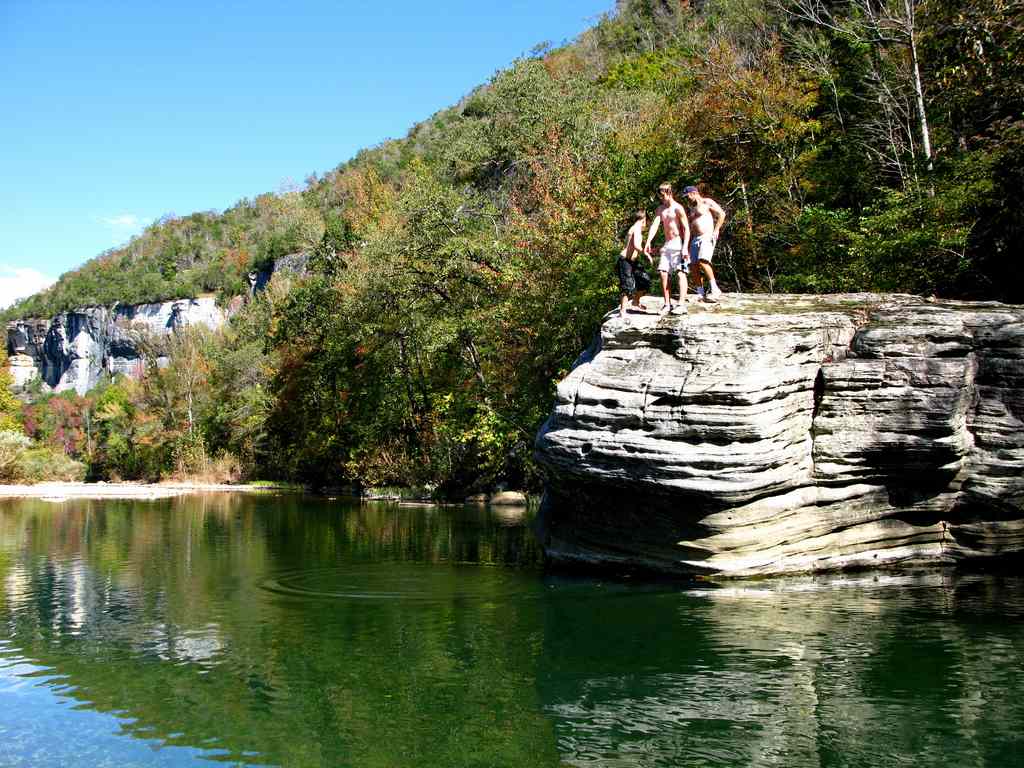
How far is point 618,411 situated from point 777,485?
252 cm

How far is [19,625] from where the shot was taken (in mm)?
11227

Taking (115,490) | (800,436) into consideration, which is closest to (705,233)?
(800,436)

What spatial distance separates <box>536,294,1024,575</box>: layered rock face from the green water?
0.75 metres

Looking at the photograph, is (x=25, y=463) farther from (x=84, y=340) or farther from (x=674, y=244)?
(x=84, y=340)

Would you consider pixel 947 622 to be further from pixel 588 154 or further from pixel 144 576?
pixel 588 154

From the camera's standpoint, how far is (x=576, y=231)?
2541cm

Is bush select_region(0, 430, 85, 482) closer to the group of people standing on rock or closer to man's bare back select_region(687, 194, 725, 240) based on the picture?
the group of people standing on rock

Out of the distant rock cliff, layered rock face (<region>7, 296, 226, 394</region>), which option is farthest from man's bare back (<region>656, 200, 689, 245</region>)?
layered rock face (<region>7, 296, 226, 394</region>)

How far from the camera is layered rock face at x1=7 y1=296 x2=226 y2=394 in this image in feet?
372

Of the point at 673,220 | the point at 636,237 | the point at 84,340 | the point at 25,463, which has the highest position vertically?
the point at 84,340

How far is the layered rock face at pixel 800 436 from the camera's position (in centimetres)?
1248

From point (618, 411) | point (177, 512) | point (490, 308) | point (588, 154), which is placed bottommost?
point (177, 512)

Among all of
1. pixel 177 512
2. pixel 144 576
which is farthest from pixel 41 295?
pixel 144 576

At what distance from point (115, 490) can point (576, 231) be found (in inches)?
1156
